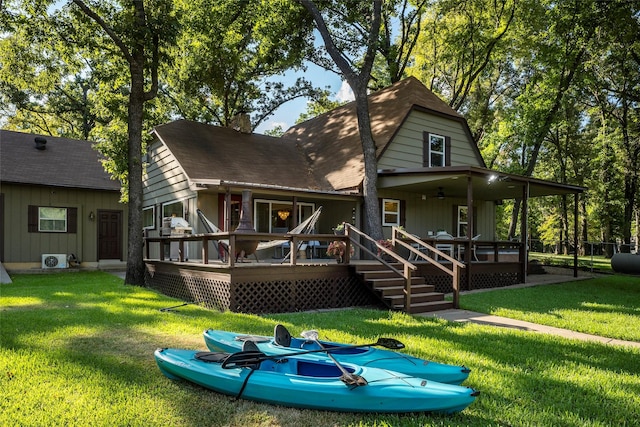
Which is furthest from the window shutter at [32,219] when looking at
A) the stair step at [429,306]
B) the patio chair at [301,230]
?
the stair step at [429,306]

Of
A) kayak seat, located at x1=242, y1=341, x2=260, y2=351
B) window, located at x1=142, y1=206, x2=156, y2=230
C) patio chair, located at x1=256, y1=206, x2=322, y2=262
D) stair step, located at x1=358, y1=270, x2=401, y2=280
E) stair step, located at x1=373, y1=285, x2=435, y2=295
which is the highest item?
window, located at x1=142, y1=206, x2=156, y2=230

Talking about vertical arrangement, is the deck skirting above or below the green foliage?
below

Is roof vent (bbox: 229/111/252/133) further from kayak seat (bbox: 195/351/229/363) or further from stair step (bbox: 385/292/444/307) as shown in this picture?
kayak seat (bbox: 195/351/229/363)

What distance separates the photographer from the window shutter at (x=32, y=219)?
15.8 metres

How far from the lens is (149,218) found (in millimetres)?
16062

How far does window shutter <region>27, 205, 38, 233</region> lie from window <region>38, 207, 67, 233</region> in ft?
0.38

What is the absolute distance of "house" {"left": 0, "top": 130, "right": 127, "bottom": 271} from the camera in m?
15.5

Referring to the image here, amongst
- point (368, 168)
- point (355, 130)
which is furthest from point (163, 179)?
point (368, 168)

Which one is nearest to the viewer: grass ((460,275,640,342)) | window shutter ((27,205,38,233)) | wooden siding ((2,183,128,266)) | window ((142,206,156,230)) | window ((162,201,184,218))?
grass ((460,275,640,342))

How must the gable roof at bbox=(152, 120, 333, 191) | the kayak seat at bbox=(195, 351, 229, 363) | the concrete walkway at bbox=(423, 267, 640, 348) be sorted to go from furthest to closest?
the gable roof at bbox=(152, 120, 333, 191)
the concrete walkway at bbox=(423, 267, 640, 348)
the kayak seat at bbox=(195, 351, 229, 363)

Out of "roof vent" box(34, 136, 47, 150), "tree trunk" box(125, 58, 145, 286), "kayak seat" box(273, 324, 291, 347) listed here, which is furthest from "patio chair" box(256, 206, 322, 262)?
"roof vent" box(34, 136, 47, 150)

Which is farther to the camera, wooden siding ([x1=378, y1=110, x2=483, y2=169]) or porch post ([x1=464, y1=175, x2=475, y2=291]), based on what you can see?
wooden siding ([x1=378, y1=110, x2=483, y2=169])

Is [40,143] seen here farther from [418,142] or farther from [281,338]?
[281,338]

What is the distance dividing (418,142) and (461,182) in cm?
256
